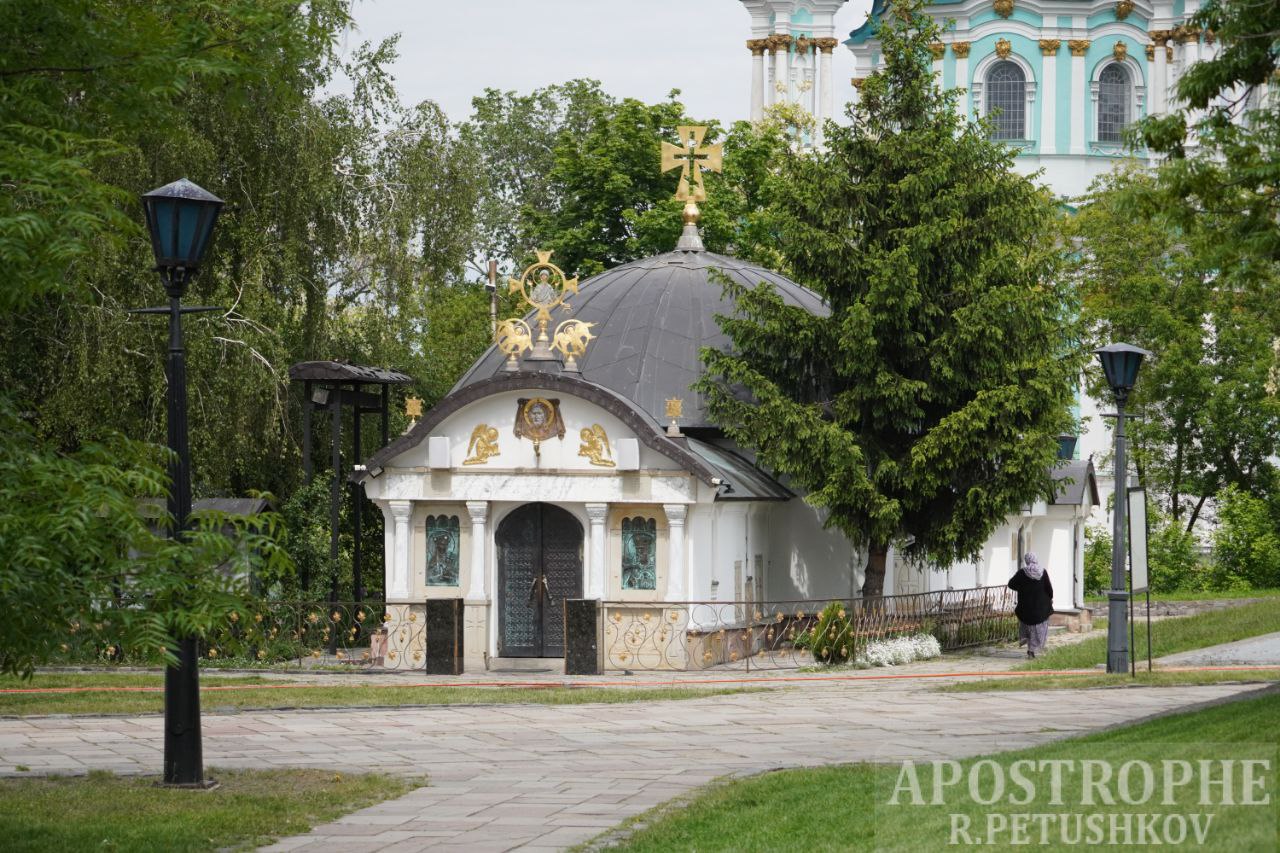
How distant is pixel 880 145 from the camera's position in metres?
25.6

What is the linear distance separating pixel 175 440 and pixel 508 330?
Answer: 13.3 meters

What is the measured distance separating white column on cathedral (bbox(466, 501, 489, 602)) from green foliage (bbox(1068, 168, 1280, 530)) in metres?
24.6

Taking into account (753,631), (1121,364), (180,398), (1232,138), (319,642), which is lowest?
(319,642)

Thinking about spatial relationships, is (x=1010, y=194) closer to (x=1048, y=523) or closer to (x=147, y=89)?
(x=1048, y=523)

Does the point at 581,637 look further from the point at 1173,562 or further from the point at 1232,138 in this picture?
the point at 1173,562

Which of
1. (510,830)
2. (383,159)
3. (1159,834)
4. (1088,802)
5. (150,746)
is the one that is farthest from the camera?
(383,159)

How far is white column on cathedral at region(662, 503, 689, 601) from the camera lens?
2434cm

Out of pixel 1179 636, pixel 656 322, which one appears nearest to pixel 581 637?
pixel 656 322

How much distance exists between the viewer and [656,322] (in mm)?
28969

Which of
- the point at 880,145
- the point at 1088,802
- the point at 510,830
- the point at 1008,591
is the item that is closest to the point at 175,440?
the point at 510,830

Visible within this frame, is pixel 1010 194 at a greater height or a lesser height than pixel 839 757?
greater

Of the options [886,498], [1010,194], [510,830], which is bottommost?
[510,830]

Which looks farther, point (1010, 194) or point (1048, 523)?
point (1048, 523)

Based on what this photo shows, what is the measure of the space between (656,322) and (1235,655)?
1064cm
